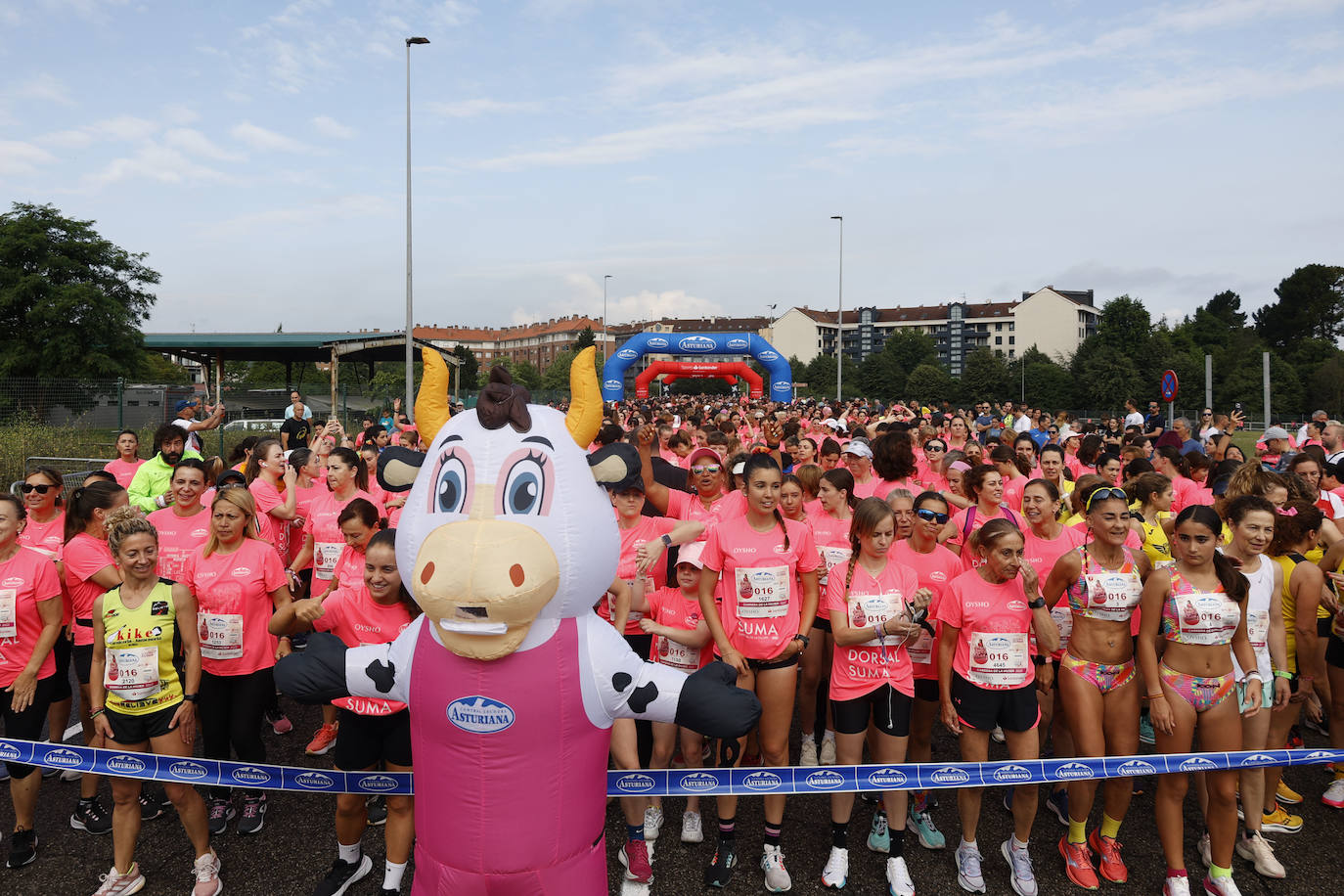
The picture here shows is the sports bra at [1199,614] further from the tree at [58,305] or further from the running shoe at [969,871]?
the tree at [58,305]

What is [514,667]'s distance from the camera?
8.27ft

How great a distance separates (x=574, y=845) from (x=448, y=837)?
415 millimetres

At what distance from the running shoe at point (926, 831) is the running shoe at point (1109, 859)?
716 millimetres

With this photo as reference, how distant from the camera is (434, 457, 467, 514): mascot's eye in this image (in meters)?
2.55

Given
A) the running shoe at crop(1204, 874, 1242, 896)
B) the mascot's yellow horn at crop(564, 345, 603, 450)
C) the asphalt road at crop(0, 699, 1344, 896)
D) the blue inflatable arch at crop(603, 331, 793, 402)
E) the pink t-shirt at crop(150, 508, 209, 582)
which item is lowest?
the asphalt road at crop(0, 699, 1344, 896)

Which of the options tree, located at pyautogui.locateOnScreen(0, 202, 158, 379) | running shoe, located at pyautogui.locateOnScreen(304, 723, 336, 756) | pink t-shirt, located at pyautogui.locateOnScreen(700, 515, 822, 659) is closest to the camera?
pink t-shirt, located at pyautogui.locateOnScreen(700, 515, 822, 659)

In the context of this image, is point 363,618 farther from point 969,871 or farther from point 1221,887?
point 1221,887

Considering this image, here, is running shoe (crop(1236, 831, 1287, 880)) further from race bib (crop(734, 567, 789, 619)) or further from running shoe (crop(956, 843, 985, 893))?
race bib (crop(734, 567, 789, 619))

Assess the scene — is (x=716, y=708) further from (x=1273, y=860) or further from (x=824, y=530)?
(x=1273, y=860)

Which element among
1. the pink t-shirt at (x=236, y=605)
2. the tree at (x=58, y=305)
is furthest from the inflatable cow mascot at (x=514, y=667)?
the tree at (x=58, y=305)

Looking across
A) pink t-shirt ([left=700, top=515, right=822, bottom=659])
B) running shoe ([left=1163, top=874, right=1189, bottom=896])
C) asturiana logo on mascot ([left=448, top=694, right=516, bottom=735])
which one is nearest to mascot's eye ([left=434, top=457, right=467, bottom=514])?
asturiana logo on mascot ([left=448, top=694, right=516, bottom=735])

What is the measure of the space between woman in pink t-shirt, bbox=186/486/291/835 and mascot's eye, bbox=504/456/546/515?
2308mm

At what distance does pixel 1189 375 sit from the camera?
1901 inches

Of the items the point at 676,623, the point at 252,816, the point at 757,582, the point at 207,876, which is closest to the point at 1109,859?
the point at 757,582
